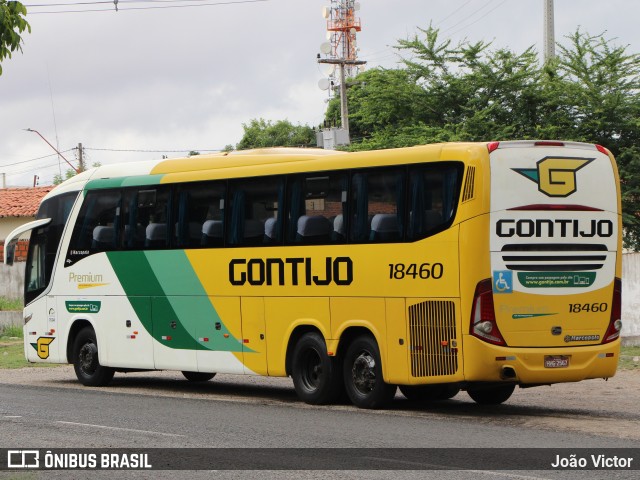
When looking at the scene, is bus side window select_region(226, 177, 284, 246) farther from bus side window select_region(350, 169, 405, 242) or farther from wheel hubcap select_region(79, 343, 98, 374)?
wheel hubcap select_region(79, 343, 98, 374)

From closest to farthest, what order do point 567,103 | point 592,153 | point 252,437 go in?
point 252,437
point 592,153
point 567,103

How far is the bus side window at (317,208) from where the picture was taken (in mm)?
17672

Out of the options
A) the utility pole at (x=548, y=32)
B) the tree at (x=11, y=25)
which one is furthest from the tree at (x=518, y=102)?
the tree at (x=11, y=25)

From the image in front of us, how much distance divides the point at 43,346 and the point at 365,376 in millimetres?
8453

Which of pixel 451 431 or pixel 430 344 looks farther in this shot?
pixel 430 344

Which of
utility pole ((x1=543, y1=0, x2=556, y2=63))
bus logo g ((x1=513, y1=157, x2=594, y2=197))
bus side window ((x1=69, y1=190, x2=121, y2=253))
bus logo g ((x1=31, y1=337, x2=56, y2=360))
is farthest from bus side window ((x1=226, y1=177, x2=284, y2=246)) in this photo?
utility pole ((x1=543, y1=0, x2=556, y2=63))

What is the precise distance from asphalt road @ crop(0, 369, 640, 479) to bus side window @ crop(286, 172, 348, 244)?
93.9 inches

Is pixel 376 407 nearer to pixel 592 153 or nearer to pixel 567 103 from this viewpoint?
pixel 592 153

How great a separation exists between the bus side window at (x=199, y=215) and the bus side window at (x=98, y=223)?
5.92 feet

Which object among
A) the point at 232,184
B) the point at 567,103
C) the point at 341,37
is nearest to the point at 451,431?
the point at 232,184

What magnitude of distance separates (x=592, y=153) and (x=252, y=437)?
597 centimetres

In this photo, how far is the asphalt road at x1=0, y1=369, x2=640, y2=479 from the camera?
11.6 metres

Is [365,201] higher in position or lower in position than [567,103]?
lower

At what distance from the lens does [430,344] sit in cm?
1622
